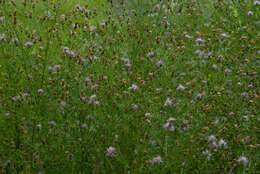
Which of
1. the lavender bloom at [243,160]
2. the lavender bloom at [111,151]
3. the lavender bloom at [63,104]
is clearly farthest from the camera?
the lavender bloom at [63,104]

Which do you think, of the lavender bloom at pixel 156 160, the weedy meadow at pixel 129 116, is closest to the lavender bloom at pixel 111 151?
the weedy meadow at pixel 129 116

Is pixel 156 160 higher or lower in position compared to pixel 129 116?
lower

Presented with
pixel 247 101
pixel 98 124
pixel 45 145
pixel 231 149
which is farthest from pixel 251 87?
pixel 45 145

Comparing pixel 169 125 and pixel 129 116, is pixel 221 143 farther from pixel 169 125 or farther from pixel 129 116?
pixel 129 116

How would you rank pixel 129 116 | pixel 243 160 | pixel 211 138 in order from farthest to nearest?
pixel 129 116 → pixel 211 138 → pixel 243 160

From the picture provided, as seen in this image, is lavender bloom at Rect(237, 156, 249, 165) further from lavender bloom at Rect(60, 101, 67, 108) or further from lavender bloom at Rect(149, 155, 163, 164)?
lavender bloom at Rect(60, 101, 67, 108)

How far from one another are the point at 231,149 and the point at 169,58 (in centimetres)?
84

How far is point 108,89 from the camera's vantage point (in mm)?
2234

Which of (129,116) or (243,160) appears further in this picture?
(129,116)

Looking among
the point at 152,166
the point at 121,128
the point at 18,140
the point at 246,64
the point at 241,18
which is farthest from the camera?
the point at 241,18

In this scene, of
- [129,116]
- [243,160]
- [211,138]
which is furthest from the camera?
[129,116]

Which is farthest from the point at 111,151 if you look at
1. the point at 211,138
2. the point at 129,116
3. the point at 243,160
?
the point at 243,160

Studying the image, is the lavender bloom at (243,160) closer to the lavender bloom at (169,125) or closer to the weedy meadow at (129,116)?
the weedy meadow at (129,116)

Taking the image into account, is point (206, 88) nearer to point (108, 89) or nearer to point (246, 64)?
point (246, 64)
